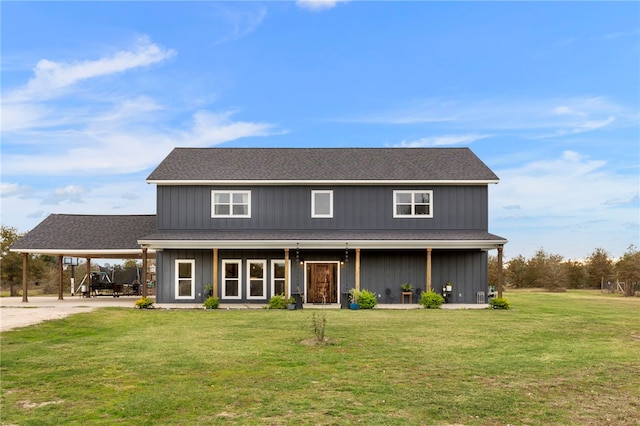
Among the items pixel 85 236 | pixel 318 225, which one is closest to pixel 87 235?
pixel 85 236

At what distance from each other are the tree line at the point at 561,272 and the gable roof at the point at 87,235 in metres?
27.3

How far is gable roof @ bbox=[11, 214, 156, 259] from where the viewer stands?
86.9 ft

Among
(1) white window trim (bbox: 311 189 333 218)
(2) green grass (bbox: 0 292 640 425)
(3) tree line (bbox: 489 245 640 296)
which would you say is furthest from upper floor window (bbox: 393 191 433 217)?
(3) tree line (bbox: 489 245 640 296)

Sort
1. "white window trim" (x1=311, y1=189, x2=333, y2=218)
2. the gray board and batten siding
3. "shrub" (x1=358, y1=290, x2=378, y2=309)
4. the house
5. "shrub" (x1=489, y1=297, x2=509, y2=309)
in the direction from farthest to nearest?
1. "white window trim" (x1=311, y1=189, x2=333, y2=218)
2. the gray board and batten siding
3. the house
4. "shrub" (x1=489, y1=297, x2=509, y2=309)
5. "shrub" (x1=358, y1=290, x2=378, y2=309)

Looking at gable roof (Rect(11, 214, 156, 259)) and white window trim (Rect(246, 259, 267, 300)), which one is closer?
white window trim (Rect(246, 259, 267, 300))

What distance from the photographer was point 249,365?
10.5m

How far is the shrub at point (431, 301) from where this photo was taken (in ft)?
75.8

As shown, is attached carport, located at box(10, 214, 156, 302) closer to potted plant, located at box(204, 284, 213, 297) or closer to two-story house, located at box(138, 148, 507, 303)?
two-story house, located at box(138, 148, 507, 303)

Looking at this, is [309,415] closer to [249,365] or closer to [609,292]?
[249,365]

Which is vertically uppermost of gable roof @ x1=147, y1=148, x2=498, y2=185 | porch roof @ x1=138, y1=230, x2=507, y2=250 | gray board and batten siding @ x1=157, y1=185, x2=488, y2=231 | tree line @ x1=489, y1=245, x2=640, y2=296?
gable roof @ x1=147, y1=148, x2=498, y2=185

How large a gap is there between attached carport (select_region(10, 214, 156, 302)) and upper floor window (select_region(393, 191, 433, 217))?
11.8m

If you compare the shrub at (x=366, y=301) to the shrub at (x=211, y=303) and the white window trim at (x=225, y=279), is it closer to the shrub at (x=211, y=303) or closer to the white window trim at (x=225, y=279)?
the white window trim at (x=225, y=279)

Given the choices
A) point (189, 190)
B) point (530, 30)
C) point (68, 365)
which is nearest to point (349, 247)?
point (189, 190)

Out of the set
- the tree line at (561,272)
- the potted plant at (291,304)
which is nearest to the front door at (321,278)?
the potted plant at (291,304)
